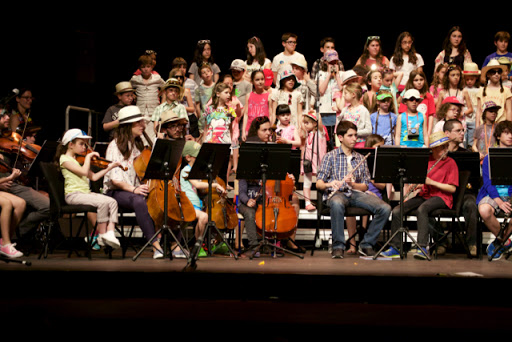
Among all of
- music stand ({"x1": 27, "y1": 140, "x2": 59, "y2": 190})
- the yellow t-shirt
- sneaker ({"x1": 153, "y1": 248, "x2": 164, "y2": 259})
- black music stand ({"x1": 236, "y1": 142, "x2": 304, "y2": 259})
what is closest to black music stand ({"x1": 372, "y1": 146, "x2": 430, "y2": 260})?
black music stand ({"x1": 236, "y1": 142, "x2": 304, "y2": 259})

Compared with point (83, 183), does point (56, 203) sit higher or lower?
lower

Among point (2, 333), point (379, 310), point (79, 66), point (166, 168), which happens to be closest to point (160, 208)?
point (166, 168)

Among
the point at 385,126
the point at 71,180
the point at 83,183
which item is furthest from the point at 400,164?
the point at 71,180

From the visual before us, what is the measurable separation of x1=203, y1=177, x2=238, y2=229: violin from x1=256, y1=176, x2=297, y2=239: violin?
0.93 feet

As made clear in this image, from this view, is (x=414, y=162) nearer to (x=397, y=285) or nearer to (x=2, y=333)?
(x=397, y=285)

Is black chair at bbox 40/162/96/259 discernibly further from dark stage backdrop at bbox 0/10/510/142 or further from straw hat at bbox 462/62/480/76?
straw hat at bbox 462/62/480/76

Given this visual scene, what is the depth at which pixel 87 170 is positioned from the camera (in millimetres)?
7203

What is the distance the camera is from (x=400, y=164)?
7.21 metres

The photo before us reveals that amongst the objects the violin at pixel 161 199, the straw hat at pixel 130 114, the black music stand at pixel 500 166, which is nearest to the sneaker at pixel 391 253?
the black music stand at pixel 500 166

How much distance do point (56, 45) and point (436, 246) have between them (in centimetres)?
764

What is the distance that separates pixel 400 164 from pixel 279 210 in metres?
1.35

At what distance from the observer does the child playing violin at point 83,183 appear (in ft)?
23.4

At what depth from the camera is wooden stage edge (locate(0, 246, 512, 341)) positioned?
4477mm

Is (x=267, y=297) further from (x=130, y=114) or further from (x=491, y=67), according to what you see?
(x=491, y=67)
